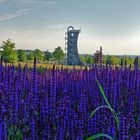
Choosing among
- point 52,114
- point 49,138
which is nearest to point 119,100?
point 52,114

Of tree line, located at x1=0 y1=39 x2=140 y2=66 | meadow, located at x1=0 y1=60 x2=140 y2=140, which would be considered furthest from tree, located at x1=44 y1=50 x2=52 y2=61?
meadow, located at x1=0 y1=60 x2=140 y2=140

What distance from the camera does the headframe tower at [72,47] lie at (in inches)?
1622

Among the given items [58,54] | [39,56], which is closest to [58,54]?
[58,54]

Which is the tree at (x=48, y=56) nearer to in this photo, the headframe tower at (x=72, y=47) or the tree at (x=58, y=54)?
the tree at (x=58, y=54)

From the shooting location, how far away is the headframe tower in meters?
41.2

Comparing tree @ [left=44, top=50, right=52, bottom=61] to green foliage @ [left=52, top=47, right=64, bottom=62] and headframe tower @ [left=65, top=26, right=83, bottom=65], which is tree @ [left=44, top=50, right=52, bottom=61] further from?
headframe tower @ [left=65, top=26, right=83, bottom=65]

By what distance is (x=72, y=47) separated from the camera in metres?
43.9

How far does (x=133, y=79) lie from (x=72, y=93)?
2.94 ft

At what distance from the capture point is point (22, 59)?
163 feet

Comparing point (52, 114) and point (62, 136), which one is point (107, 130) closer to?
point (62, 136)

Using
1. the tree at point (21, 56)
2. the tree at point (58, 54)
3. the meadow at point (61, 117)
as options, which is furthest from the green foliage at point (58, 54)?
the meadow at point (61, 117)

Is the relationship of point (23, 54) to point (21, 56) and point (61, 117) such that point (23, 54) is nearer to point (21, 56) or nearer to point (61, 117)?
point (21, 56)

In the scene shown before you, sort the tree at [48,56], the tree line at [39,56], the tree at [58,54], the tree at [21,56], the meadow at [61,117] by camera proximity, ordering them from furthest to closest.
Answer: the tree at [48,56]
the tree at [58,54]
the tree at [21,56]
the tree line at [39,56]
the meadow at [61,117]

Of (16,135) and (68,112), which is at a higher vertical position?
(68,112)
